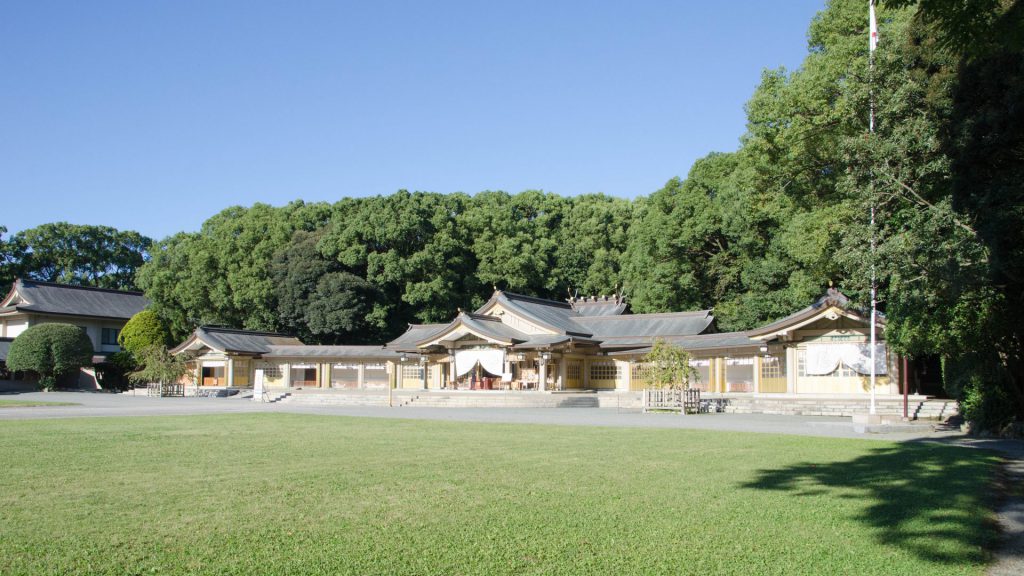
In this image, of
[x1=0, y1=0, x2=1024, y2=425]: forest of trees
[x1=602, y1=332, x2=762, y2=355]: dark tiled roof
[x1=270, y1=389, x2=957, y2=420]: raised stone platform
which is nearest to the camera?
[x1=0, y1=0, x2=1024, y2=425]: forest of trees

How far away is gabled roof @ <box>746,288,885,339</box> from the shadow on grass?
13.8m

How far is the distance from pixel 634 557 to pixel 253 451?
7.86m

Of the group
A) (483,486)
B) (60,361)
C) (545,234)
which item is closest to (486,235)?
(545,234)

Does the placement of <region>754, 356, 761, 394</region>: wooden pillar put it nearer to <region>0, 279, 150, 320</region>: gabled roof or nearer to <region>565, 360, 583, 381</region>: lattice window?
<region>565, 360, 583, 381</region>: lattice window

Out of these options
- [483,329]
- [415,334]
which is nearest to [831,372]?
[483,329]

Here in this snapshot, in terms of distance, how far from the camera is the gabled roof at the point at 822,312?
2591cm

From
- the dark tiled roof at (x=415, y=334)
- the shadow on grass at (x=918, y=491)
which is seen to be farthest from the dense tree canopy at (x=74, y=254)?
the shadow on grass at (x=918, y=491)

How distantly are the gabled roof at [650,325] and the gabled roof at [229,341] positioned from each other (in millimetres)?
18929

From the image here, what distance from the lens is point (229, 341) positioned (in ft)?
142

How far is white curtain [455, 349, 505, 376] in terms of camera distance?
36281mm

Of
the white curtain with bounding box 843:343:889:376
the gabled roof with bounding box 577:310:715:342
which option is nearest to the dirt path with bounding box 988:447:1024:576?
the white curtain with bounding box 843:343:889:376

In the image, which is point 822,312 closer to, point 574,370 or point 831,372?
point 831,372

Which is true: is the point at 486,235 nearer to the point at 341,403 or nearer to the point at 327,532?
the point at 341,403

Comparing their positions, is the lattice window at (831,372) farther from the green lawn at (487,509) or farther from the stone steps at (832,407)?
the green lawn at (487,509)
